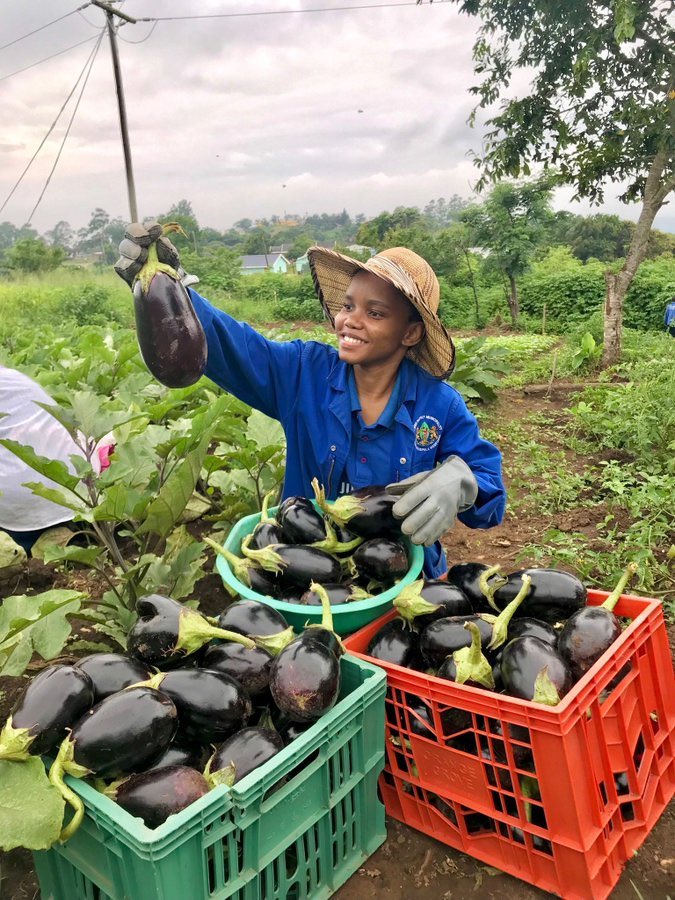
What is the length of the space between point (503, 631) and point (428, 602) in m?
0.18

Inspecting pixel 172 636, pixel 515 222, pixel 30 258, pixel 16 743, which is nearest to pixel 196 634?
pixel 172 636

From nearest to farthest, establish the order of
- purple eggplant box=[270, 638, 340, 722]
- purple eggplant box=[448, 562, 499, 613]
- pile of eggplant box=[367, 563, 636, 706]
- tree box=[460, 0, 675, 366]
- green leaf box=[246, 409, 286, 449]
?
purple eggplant box=[270, 638, 340, 722], pile of eggplant box=[367, 563, 636, 706], purple eggplant box=[448, 562, 499, 613], green leaf box=[246, 409, 286, 449], tree box=[460, 0, 675, 366]

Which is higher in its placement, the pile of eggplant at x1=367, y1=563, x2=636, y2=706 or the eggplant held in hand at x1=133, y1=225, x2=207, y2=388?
the eggplant held in hand at x1=133, y1=225, x2=207, y2=388

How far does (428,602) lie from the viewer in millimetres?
1572

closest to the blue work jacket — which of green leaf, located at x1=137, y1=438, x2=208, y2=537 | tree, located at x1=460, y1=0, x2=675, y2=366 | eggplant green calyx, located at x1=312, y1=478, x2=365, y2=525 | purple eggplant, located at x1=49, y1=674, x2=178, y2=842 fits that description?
green leaf, located at x1=137, y1=438, x2=208, y2=537

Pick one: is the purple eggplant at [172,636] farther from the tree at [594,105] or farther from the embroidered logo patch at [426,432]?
the tree at [594,105]

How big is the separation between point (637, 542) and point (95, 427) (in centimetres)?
217

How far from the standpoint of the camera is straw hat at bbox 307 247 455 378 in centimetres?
194

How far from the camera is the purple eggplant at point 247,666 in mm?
1372

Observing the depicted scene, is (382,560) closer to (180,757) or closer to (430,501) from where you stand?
(430,501)

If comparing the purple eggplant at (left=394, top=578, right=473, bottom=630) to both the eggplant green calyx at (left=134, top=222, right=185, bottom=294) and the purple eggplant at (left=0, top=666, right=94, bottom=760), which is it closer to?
the purple eggplant at (left=0, top=666, right=94, bottom=760)

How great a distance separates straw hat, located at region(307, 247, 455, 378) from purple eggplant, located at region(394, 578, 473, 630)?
2.38 ft

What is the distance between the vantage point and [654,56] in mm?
9891

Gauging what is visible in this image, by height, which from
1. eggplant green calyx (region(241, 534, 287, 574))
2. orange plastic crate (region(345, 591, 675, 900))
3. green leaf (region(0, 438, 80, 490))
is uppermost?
green leaf (region(0, 438, 80, 490))
